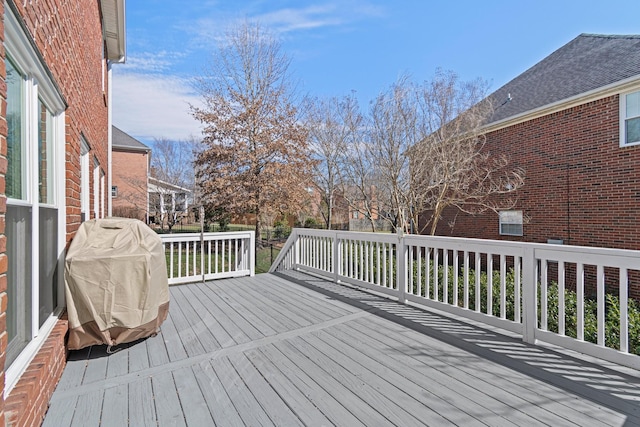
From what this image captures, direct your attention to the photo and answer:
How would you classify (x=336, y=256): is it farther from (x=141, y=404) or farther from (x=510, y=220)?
(x=510, y=220)

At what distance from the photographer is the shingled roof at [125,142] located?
1989 centimetres

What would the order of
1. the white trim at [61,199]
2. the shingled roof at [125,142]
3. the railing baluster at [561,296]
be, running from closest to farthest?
the white trim at [61,199] < the railing baluster at [561,296] < the shingled roof at [125,142]

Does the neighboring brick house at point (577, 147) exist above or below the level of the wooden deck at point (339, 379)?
above

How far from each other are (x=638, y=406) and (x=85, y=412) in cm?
340

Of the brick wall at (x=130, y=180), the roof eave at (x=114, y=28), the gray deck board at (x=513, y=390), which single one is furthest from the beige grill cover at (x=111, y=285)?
the brick wall at (x=130, y=180)

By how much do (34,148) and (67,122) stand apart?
839 mm

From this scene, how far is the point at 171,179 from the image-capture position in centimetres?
1658

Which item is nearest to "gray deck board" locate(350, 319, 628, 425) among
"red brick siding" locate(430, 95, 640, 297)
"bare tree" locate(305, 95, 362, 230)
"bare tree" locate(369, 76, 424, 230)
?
"bare tree" locate(369, 76, 424, 230)

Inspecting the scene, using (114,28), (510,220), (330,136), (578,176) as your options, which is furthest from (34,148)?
(330,136)

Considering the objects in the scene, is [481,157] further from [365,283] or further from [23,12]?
[23,12]

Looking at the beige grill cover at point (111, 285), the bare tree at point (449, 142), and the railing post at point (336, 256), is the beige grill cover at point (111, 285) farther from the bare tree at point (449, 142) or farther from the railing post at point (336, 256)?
the bare tree at point (449, 142)

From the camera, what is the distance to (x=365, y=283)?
15.9ft

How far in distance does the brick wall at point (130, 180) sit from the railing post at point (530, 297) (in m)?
16.6

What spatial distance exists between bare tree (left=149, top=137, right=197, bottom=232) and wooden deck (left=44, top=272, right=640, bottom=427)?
13.0 metres
